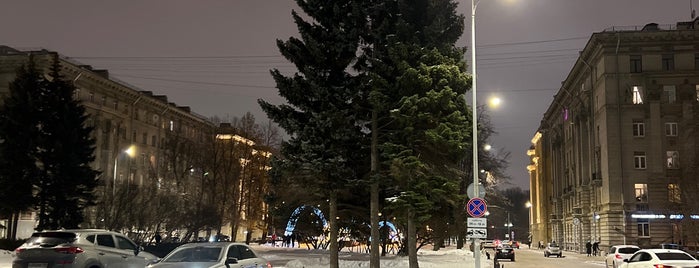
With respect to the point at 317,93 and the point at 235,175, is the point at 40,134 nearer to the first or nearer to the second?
the point at 235,175

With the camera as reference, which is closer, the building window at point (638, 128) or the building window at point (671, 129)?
the building window at point (671, 129)

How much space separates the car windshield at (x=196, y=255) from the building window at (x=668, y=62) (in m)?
62.3

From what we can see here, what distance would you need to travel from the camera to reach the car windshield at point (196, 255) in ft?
48.6

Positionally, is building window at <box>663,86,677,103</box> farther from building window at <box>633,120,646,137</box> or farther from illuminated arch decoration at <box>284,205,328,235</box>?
illuminated arch decoration at <box>284,205,328,235</box>

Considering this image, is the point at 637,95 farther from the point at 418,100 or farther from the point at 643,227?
the point at 418,100

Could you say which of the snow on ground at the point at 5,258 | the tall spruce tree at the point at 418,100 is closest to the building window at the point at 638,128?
the tall spruce tree at the point at 418,100

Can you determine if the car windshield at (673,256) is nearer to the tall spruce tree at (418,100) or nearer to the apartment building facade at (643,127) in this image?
Answer: the tall spruce tree at (418,100)

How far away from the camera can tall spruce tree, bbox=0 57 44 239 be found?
40.5 m

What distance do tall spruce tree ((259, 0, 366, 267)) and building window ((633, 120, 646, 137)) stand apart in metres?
50.4

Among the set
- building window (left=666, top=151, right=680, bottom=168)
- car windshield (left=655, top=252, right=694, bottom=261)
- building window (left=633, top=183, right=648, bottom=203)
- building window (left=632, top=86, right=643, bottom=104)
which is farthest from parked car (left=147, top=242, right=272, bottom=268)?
building window (left=666, top=151, right=680, bottom=168)

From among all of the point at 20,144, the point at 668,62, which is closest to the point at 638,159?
the point at 668,62

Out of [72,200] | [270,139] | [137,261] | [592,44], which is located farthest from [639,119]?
[137,261]

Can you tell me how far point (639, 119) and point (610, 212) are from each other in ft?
32.3

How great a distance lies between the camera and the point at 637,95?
220 feet
